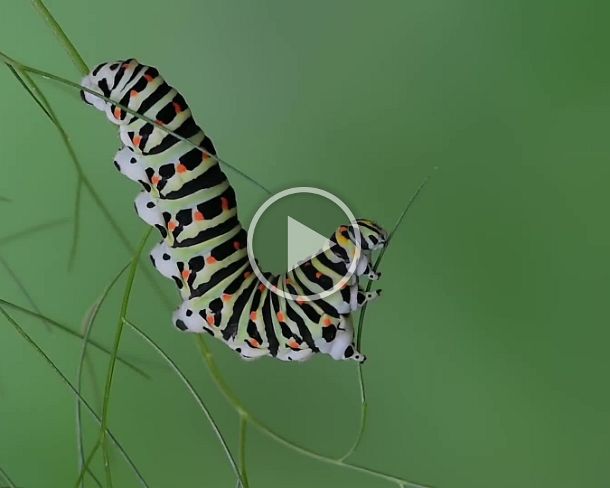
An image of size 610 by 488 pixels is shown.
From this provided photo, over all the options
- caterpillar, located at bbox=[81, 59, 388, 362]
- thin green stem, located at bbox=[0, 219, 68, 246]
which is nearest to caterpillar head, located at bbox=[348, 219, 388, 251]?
caterpillar, located at bbox=[81, 59, 388, 362]

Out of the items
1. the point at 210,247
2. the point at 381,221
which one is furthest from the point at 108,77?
the point at 381,221

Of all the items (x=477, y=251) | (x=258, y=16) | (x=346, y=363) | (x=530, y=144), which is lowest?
(x=346, y=363)

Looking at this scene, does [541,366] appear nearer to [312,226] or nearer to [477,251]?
[477,251]

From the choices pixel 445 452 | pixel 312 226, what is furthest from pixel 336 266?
pixel 445 452

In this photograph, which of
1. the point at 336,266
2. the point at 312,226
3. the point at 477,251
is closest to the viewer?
the point at 336,266

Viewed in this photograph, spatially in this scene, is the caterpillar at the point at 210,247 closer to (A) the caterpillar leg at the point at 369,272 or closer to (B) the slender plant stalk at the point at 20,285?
(A) the caterpillar leg at the point at 369,272

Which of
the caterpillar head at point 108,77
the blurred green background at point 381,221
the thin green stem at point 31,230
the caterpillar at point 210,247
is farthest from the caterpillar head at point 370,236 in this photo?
the thin green stem at point 31,230
